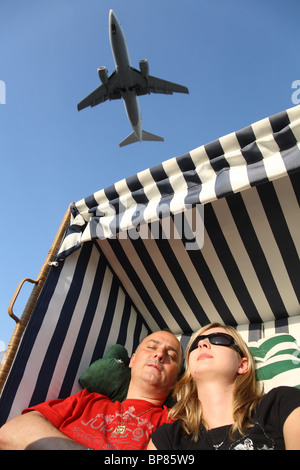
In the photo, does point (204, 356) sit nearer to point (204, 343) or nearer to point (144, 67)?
point (204, 343)

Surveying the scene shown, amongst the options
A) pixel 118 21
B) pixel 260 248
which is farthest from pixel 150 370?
pixel 118 21

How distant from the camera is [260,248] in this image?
2230mm

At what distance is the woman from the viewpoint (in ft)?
3.29

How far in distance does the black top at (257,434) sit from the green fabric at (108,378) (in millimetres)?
727

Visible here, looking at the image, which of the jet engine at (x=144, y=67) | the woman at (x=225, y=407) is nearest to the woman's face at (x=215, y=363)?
the woman at (x=225, y=407)

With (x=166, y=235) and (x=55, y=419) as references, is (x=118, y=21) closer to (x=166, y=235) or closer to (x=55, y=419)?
(x=166, y=235)

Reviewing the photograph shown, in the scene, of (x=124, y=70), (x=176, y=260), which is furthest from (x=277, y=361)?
(x=124, y=70)

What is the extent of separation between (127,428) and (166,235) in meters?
1.37

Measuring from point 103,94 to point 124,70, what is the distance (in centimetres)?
169

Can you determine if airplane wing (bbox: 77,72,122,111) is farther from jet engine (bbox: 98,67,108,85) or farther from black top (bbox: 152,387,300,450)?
black top (bbox: 152,387,300,450)

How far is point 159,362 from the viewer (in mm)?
1641

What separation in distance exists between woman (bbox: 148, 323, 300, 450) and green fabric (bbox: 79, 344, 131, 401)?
48cm

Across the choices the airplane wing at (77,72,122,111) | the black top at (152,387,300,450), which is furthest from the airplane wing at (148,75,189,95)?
the black top at (152,387,300,450)

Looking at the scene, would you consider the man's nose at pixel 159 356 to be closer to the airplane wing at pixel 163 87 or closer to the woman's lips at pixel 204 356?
the woman's lips at pixel 204 356
